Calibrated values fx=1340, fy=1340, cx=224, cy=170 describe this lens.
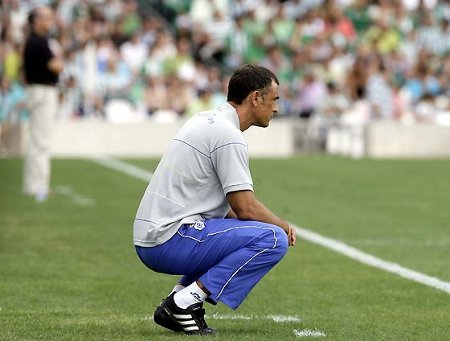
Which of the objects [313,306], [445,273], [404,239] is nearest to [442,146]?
[404,239]

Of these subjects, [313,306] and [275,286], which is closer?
[313,306]

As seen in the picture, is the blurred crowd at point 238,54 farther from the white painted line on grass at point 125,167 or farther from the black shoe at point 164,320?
the black shoe at point 164,320

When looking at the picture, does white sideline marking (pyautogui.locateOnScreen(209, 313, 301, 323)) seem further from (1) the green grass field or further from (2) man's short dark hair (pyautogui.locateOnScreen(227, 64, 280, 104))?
(2) man's short dark hair (pyautogui.locateOnScreen(227, 64, 280, 104))

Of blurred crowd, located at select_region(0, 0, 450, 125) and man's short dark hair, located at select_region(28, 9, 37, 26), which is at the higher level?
man's short dark hair, located at select_region(28, 9, 37, 26)

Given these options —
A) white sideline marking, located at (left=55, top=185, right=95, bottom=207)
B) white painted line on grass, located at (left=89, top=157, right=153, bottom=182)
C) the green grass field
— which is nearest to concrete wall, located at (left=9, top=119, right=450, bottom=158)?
white painted line on grass, located at (left=89, top=157, right=153, bottom=182)

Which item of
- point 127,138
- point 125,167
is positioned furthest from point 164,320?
point 127,138

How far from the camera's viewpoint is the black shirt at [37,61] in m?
16.3

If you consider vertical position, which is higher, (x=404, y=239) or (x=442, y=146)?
(x=404, y=239)

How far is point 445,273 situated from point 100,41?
1930cm

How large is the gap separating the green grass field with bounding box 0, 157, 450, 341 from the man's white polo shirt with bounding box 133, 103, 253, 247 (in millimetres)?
634

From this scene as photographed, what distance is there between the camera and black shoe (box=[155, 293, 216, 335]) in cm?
734

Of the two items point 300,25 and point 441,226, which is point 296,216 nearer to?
point 441,226

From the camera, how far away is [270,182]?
774 inches

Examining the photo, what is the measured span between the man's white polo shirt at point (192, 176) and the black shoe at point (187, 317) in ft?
1.20
